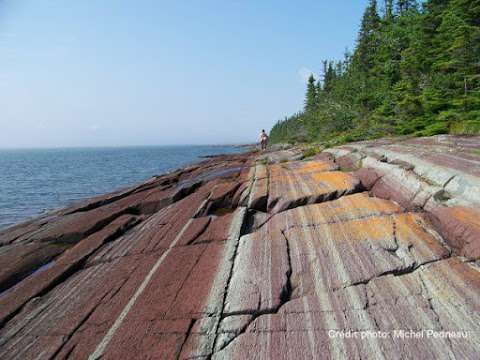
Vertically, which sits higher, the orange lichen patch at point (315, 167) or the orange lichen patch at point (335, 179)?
the orange lichen patch at point (315, 167)

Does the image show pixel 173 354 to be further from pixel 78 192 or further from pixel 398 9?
pixel 398 9

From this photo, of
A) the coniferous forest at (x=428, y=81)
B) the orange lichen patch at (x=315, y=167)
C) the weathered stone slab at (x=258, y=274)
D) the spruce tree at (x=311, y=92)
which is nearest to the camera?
the weathered stone slab at (x=258, y=274)

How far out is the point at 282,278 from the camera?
5227 millimetres

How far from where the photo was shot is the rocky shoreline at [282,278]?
4023 mm

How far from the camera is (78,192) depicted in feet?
101

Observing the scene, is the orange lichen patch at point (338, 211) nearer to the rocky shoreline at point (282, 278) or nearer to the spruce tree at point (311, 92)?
the rocky shoreline at point (282, 278)

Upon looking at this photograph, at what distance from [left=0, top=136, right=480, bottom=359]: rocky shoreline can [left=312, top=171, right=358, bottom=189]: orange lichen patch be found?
66mm

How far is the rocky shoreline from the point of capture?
4.02m

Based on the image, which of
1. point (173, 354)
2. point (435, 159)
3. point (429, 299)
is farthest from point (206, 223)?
point (435, 159)

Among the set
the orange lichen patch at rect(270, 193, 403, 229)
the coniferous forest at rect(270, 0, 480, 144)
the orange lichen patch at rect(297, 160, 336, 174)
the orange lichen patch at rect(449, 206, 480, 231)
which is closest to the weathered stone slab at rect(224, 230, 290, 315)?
the orange lichen patch at rect(270, 193, 403, 229)

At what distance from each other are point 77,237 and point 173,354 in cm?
848

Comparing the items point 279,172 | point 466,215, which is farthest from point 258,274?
point 279,172

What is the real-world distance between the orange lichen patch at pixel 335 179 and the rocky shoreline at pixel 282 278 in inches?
2.6

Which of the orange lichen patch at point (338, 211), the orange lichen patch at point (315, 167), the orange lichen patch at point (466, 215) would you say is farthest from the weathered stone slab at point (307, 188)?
the orange lichen patch at point (466, 215)
